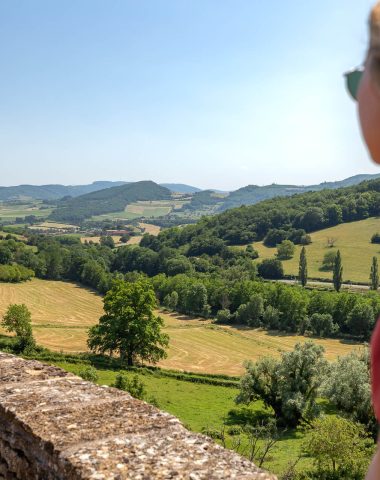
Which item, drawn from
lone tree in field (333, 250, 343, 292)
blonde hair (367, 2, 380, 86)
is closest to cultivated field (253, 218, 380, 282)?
lone tree in field (333, 250, 343, 292)

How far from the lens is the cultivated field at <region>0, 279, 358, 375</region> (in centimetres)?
5931

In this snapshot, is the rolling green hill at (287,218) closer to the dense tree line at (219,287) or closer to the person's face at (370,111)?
the dense tree line at (219,287)

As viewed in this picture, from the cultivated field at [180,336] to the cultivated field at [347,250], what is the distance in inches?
1480

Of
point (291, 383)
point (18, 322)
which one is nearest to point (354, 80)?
point (291, 383)

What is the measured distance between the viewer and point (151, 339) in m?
48.9

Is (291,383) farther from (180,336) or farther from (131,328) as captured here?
(180,336)

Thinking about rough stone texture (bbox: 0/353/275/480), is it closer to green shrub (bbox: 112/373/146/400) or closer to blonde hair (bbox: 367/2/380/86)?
blonde hair (bbox: 367/2/380/86)

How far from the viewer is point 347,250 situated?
120m

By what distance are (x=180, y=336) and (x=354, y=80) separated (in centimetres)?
7100

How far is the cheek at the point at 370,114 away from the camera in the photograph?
142 cm

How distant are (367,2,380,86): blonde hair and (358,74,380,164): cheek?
0.03 meters

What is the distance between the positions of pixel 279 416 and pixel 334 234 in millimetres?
104878

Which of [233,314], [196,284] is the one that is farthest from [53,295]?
[233,314]

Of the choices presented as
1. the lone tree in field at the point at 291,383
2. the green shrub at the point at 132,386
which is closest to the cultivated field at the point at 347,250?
the lone tree in field at the point at 291,383
